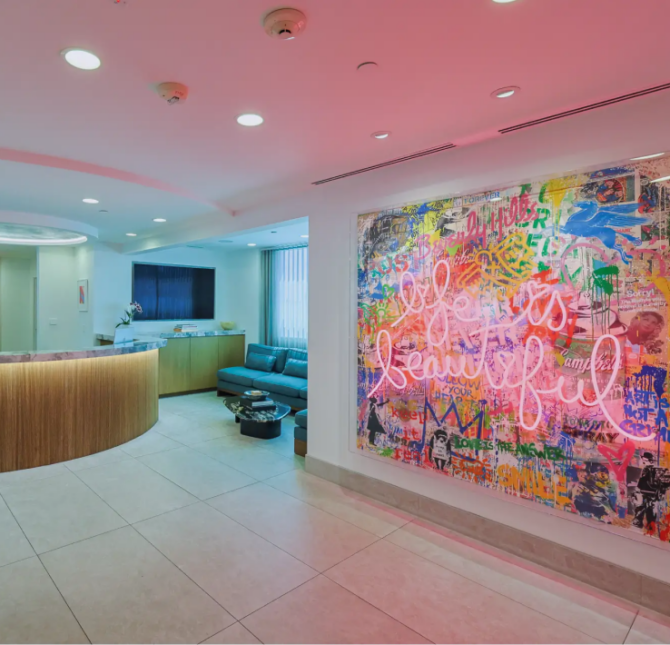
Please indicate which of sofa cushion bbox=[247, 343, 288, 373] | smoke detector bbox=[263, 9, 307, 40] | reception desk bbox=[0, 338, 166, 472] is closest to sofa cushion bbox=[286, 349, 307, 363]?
sofa cushion bbox=[247, 343, 288, 373]

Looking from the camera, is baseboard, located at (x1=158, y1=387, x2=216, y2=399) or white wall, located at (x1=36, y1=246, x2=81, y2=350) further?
white wall, located at (x1=36, y1=246, x2=81, y2=350)

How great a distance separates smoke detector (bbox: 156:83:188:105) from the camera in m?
2.10

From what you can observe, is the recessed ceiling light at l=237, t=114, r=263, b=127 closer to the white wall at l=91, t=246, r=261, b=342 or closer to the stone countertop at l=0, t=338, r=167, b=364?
the stone countertop at l=0, t=338, r=167, b=364

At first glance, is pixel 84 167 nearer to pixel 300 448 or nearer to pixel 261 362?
pixel 300 448

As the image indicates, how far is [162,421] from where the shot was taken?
5.62 meters

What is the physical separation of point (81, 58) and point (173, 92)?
0.40 meters

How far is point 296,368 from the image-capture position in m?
6.63

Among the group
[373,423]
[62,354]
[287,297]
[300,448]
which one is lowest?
[300,448]

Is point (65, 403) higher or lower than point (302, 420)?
higher

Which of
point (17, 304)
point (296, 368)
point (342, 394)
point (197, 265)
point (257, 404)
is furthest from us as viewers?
point (17, 304)

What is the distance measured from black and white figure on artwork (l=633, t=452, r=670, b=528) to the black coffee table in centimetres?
358

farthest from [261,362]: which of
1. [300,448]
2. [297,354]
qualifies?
[300,448]

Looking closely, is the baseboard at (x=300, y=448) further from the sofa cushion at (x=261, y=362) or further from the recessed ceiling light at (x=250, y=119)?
the recessed ceiling light at (x=250, y=119)

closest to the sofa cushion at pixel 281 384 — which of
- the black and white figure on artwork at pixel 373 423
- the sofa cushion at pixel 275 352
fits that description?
the sofa cushion at pixel 275 352
